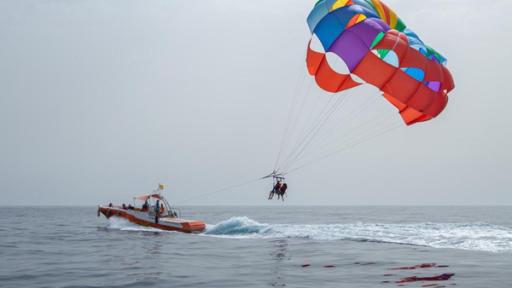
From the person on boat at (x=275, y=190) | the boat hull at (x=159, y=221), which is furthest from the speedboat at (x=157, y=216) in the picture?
the person on boat at (x=275, y=190)

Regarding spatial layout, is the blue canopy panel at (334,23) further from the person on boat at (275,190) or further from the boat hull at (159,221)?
the boat hull at (159,221)

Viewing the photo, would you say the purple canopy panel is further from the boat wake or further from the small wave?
the small wave

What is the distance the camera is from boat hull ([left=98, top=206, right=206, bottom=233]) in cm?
3117

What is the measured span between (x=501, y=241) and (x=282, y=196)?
11.7 metres

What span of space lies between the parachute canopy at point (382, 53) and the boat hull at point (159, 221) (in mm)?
15124

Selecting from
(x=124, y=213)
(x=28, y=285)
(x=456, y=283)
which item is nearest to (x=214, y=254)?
(x=28, y=285)

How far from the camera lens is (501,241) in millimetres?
25062

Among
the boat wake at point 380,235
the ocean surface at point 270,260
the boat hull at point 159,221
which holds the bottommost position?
the ocean surface at point 270,260

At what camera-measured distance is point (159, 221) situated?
32594 millimetres

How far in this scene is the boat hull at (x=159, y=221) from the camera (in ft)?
102

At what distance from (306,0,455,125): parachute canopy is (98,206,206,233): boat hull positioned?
49.6 feet

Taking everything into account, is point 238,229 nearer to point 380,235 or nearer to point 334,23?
point 380,235

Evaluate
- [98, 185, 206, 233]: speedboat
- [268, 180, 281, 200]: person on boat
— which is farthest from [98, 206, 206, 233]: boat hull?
[268, 180, 281, 200]: person on boat

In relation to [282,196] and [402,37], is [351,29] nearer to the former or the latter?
[402,37]
